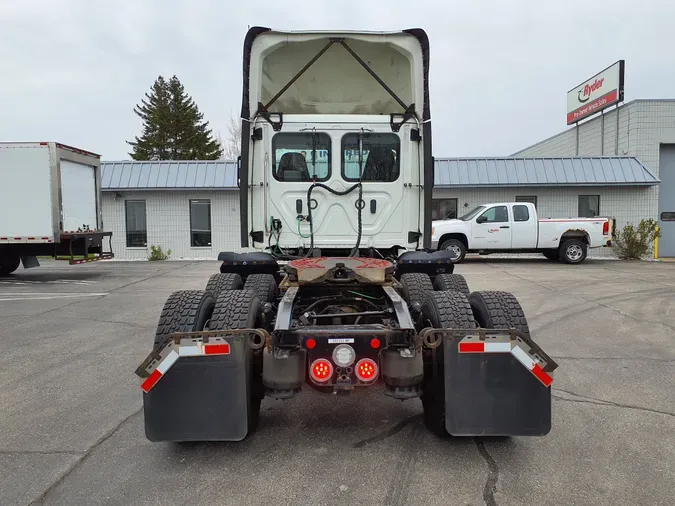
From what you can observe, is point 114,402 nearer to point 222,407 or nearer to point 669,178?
point 222,407

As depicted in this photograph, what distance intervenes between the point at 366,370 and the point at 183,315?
136cm

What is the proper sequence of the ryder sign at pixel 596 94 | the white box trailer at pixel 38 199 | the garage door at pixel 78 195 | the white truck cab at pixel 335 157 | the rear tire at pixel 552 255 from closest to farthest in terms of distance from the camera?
the white truck cab at pixel 335 157 < the white box trailer at pixel 38 199 < the garage door at pixel 78 195 < the rear tire at pixel 552 255 < the ryder sign at pixel 596 94

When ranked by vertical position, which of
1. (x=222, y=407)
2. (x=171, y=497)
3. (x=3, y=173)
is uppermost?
(x=3, y=173)

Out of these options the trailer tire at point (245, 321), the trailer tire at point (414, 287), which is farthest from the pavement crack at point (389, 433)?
the trailer tire at point (414, 287)

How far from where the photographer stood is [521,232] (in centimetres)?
1680

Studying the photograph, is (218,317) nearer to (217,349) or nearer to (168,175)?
(217,349)

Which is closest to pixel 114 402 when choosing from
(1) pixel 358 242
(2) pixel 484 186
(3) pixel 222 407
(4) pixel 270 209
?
(3) pixel 222 407

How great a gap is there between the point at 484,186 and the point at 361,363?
17141 millimetres

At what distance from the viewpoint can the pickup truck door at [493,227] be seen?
A: 661 inches

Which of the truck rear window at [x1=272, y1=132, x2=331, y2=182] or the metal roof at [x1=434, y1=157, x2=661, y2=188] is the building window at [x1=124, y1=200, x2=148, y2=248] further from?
the truck rear window at [x1=272, y1=132, x2=331, y2=182]

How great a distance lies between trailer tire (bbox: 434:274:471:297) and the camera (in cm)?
525

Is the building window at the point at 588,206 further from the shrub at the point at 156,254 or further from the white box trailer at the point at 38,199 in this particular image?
the white box trailer at the point at 38,199

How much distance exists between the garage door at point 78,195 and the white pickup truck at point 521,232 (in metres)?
10.7

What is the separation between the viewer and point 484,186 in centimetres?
1903
